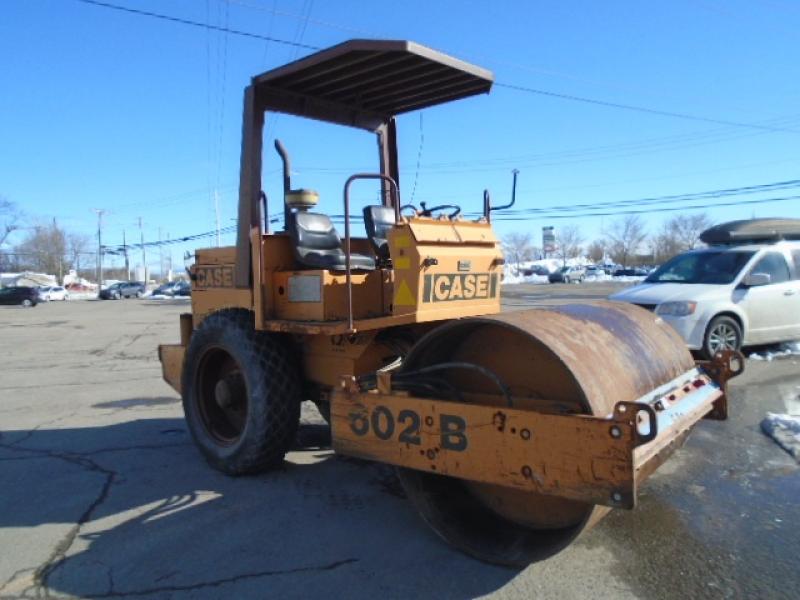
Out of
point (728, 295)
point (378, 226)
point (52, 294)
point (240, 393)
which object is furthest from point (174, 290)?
point (378, 226)

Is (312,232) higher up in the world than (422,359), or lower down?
higher up

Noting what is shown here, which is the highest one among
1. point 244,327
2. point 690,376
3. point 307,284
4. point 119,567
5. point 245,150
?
point 245,150

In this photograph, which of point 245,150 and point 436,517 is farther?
point 245,150

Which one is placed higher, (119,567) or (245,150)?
(245,150)

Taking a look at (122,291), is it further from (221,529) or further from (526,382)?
(526,382)

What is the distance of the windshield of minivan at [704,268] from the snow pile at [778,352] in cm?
135

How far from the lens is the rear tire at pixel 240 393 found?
4.45 m

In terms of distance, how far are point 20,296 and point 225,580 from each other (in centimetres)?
4637

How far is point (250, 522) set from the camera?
3.89 metres

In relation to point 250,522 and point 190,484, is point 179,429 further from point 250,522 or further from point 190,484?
point 250,522

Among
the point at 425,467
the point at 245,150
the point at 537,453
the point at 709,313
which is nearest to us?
the point at 537,453

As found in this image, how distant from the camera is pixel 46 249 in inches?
4016

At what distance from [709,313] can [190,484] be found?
7.07 meters

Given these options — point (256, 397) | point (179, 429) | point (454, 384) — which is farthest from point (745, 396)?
point (179, 429)
